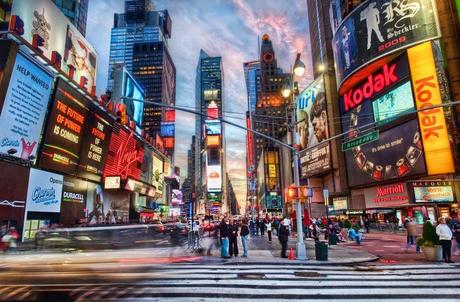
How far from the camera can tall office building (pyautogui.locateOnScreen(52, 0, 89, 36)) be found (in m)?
104

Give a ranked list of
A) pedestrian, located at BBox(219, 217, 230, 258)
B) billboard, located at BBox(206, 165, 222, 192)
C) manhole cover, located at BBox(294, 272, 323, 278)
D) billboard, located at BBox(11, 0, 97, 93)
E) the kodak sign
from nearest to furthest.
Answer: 1. manhole cover, located at BBox(294, 272, 323, 278)
2. pedestrian, located at BBox(219, 217, 230, 258)
3. billboard, located at BBox(11, 0, 97, 93)
4. the kodak sign
5. billboard, located at BBox(206, 165, 222, 192)

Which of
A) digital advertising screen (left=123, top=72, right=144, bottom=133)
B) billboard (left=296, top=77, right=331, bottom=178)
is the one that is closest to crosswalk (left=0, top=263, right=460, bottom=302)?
billboard (left=296, top=77, right=331, bottom=178)

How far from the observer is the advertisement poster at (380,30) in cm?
4281

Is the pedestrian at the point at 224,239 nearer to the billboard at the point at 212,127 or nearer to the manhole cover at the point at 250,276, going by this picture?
the manhole cover at the point at 250,276

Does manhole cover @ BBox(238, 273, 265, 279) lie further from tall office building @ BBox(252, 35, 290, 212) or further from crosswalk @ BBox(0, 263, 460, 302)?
tall office building @ BBox(252, 35, 290, 212)

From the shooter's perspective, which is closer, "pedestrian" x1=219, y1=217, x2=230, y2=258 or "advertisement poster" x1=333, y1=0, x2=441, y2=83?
"pedestrian" x1=219, y1=217, x2=230, y2=258

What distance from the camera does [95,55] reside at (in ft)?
182

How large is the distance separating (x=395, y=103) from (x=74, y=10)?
339ft

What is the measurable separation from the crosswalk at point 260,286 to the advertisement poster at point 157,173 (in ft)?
244

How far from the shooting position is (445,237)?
1512 centimetres

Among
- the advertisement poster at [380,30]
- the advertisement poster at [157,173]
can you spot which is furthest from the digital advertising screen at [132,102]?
the advertisement poster at [380,30]

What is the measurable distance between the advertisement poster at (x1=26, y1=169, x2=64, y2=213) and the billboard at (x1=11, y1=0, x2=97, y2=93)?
12580 millimetres

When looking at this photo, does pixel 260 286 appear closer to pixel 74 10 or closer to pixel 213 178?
pixel 74 10

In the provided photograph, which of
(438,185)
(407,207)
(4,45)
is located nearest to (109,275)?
(4,45)
